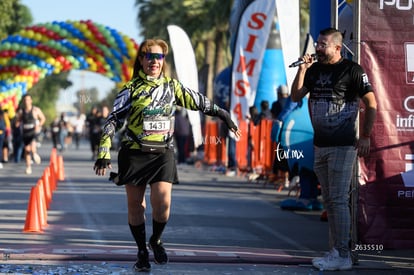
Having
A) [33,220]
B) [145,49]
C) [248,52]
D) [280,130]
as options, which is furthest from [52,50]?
[145,49]

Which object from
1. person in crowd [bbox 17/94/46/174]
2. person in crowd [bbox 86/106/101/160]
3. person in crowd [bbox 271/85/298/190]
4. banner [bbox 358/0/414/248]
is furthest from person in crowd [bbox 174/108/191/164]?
banner [bbox 358/0/414/248]

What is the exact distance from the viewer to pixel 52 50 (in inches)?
1178

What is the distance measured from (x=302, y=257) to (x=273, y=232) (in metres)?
2.35

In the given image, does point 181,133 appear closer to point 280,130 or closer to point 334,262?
point 280,130

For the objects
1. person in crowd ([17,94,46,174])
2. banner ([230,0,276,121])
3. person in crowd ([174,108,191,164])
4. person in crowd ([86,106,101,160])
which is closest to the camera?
banner ([230,0,276,121])

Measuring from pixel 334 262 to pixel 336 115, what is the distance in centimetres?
125

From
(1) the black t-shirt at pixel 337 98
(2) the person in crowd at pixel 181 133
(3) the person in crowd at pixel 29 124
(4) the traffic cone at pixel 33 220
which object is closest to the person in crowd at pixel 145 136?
(1) the black t-shirt at pixel 337 98

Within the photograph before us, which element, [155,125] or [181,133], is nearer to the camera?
[155,125]

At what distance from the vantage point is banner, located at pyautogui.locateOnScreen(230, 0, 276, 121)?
60.6ft

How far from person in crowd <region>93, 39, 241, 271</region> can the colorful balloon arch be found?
21658mm

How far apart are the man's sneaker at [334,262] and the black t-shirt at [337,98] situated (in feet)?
3.11

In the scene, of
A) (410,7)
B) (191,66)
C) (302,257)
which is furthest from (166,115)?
(191,66)

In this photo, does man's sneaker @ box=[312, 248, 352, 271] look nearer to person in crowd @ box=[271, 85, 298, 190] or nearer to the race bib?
the race bib

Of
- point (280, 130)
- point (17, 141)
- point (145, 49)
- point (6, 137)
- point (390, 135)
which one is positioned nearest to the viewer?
point (145, 49)
